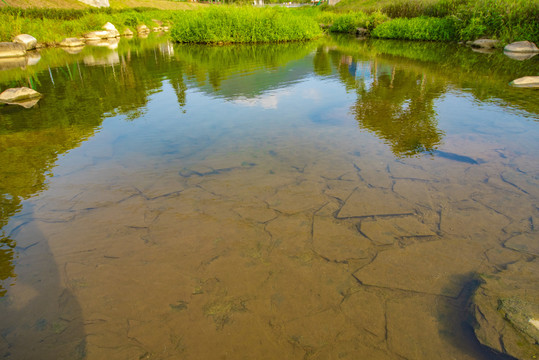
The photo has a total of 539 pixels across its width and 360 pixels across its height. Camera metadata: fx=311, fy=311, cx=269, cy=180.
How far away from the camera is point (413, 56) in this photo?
1716 centimetres

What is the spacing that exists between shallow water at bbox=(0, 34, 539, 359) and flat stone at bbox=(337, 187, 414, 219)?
3 centimetres

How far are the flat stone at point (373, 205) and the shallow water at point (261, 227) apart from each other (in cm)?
3

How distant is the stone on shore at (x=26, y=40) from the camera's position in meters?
22.7

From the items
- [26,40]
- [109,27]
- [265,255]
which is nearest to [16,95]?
[265,255]

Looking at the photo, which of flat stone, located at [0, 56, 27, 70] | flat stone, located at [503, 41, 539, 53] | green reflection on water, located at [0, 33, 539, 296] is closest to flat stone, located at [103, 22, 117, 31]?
flat stone, located at [0, 56, 27, 70]

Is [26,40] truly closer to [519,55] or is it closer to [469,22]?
[469,22]

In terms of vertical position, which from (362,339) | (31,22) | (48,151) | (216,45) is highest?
(31,22)

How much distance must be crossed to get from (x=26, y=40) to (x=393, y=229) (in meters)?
29.6

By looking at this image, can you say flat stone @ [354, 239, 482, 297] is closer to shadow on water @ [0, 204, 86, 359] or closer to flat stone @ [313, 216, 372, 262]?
flat stone @ [313, 216, 372, 262]

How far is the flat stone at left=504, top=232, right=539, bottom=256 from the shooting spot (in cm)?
324

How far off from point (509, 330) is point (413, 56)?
17.9 m

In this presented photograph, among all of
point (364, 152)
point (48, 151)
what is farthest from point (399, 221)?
point (48, 151)

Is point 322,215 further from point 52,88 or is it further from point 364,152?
point 52,88

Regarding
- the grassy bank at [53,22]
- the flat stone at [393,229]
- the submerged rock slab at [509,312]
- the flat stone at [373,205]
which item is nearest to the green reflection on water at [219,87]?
the flat stone at [373,205]
